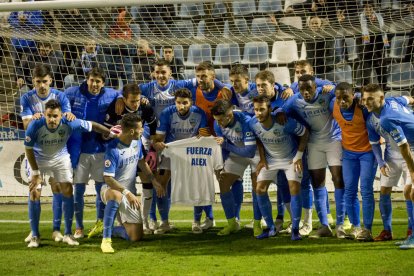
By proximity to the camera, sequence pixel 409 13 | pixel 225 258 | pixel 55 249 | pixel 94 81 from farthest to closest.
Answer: pixel 409 13 → pixel 94 81 → pixel 55 249 → pixel 225 258

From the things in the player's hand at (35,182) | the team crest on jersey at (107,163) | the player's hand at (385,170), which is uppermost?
the team crest on jersey at (107,163)

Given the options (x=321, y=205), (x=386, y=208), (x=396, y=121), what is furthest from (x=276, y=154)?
(x=396, y=121)

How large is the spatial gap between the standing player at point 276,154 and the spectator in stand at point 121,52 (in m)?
3.04

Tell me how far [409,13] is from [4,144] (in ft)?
18.2

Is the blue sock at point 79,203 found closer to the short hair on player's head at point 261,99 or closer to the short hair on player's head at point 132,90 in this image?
the short hair on player's head at point 132,90

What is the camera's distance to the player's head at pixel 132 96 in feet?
23.6

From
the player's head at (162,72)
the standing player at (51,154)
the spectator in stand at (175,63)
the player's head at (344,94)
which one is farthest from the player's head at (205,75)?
the spectator in stand at (175,63)

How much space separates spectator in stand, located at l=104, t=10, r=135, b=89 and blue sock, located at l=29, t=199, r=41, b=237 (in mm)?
3079

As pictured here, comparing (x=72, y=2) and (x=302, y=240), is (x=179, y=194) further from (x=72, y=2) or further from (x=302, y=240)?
(x=72, y=2)

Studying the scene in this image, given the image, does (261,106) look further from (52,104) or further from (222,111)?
(52,104)

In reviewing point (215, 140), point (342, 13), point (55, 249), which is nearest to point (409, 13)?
point (342, 13)

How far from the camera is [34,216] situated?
6949 millimetres

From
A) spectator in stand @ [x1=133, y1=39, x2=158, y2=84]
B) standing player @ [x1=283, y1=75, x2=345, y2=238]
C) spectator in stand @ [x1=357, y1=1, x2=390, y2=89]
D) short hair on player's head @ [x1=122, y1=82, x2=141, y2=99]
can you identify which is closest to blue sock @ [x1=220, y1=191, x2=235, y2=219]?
standing player @ [x1=283, y1=75, x2=345, y2=238]

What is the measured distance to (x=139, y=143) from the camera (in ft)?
23.2
